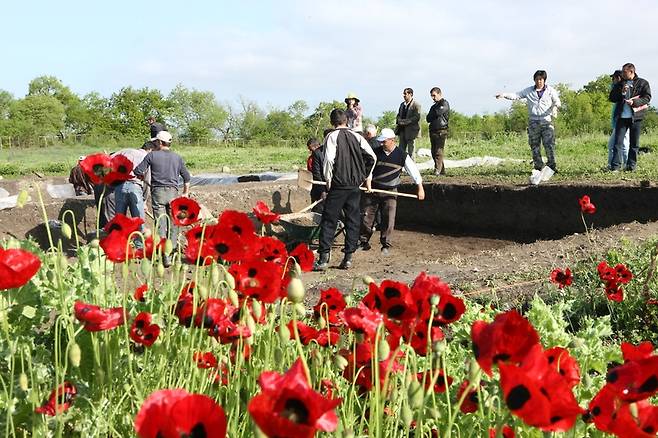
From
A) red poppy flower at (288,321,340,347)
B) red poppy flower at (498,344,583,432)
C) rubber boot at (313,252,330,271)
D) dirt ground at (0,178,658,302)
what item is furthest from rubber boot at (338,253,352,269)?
red poppy flower at (498,344,583,432)

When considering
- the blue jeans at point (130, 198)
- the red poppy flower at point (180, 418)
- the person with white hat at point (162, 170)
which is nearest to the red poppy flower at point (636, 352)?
the red poppy flower at point (180, 418)

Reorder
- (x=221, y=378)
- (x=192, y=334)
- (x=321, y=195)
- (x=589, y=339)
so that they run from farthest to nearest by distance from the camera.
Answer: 1. (x=321, y=195)
2. (x=589, y=339)
3. (x=221, y=378)
4. (x=192, y=334)

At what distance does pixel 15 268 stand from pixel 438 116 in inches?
543

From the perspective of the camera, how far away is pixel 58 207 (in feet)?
36.1

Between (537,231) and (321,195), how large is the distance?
3510 millimetres

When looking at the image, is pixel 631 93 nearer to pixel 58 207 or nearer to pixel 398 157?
pixel 398 157

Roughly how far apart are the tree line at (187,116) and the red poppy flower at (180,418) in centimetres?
4336

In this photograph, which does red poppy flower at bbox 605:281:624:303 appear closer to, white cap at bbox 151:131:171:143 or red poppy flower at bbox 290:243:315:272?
red poppy flower at bbox 290:243:315:272

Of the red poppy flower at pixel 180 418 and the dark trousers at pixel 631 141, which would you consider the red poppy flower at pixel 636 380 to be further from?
the dark trousers at pixel 631 141

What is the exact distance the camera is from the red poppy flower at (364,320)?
5.63 feet

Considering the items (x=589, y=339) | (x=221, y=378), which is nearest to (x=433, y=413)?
(x=221, y=378)

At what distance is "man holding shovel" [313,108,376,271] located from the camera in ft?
27.8

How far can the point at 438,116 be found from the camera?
14.9 metres

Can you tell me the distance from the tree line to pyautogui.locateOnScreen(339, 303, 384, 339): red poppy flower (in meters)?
42.6
